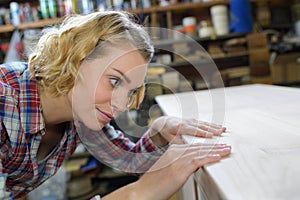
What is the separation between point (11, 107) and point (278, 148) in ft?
1.81

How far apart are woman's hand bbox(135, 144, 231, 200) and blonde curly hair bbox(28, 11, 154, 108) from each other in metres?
0.31

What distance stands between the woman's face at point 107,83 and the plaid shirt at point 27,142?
4.6 inches

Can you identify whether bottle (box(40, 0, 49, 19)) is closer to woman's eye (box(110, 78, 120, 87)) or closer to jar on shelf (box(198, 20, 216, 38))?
jar on shelf (box(198, 20, 216, 38))

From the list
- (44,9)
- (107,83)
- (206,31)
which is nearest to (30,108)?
(107,83)

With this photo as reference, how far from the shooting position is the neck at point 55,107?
32.4 inches

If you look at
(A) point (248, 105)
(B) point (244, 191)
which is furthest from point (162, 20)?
(B) point (244, 191)

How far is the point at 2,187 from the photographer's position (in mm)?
561

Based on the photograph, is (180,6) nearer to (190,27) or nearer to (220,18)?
(190,27)

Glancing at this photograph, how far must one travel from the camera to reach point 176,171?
510 millimetres

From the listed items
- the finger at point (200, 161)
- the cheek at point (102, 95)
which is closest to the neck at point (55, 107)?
the cheek at point (102, 95)

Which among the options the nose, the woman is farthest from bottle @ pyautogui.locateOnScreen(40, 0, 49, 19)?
the nose

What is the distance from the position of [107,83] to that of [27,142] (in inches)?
10.2

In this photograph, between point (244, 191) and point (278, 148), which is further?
point (278, 148)

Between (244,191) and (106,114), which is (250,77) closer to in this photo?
(106,114)
